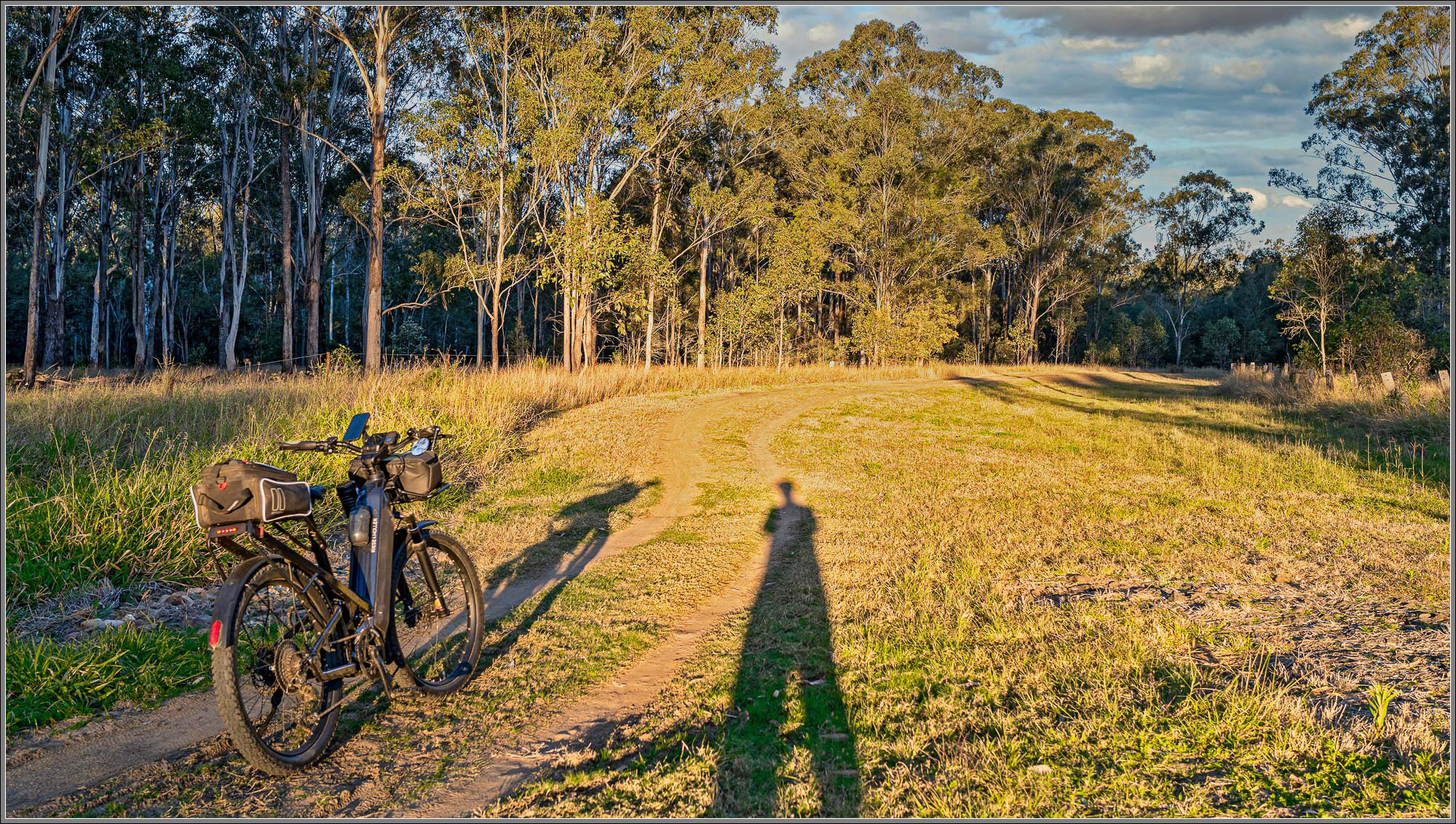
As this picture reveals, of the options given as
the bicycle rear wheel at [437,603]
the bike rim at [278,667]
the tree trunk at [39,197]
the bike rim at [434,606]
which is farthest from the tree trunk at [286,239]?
the bike rim at [278,667]

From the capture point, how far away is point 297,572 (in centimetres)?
370

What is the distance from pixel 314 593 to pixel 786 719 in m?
2.45

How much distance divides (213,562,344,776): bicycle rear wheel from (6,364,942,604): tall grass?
128 inches

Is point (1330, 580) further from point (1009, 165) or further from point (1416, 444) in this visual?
point (1009, 165)

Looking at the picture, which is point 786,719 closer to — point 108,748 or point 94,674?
point 108,748

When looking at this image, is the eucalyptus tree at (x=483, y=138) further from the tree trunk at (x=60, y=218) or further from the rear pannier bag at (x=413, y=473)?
the rear pannier bag at (x=413, y=473)

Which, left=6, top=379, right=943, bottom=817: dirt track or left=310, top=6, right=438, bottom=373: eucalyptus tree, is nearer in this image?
left=6, top=379, right=943, bottom=817: dirt track

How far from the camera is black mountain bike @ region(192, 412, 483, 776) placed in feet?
11.2

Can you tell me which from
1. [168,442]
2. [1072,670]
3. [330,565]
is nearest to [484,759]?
[330,565]

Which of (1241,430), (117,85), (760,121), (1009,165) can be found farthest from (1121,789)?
(1009,165)

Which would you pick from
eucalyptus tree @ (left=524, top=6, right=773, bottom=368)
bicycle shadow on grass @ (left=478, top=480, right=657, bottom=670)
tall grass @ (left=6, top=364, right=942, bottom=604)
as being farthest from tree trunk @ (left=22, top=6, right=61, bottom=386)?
bicycle shadow on grass @ (left=478, top=480, right=657, bottom=670)

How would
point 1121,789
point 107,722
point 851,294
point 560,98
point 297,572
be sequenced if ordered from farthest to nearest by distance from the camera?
1. point 851,294
2. point 560,98
3. point 107,722
4. point 297,572
5. point 1121,789

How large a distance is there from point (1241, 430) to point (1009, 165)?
120ft

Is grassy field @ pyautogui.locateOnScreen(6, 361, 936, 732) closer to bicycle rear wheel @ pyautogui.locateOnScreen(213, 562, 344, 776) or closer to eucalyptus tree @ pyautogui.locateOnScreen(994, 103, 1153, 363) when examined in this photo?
bicycle rear wheel @ pyautogui.locateOnScreen(213, 562, 344, 776)
